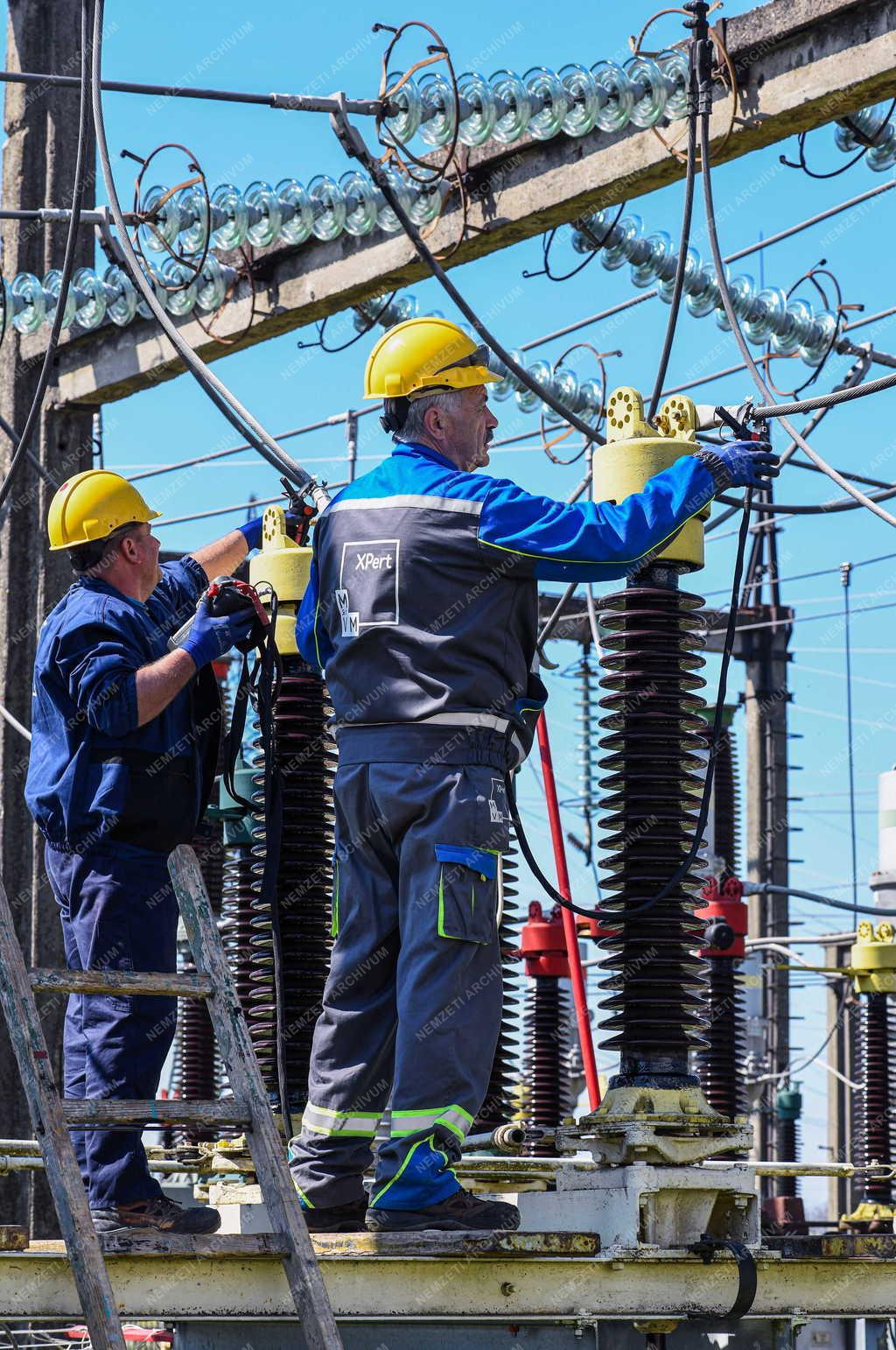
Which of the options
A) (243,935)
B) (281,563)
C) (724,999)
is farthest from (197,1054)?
(281,563)

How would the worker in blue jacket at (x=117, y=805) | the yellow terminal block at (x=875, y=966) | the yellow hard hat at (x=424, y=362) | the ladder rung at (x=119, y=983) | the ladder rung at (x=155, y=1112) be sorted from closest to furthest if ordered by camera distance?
the ladder rung at (x=155, y=1112) < the ladder rung at (x=119, y=983) < the worker in blue jacket at (x=117, y=805) < the yellow hard hat at (x=424, y=362) < the yellow terminal block at (x=875, y=966)

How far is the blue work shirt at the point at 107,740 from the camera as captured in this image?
169 inches

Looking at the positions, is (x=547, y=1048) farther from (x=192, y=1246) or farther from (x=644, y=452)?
(x=192, y=1246)

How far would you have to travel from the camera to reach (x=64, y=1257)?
11.4 feet

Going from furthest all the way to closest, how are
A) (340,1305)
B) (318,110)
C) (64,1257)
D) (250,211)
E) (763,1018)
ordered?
(763,1018) → (250,211) → (318,110) → (340,1305) → (64,1257)

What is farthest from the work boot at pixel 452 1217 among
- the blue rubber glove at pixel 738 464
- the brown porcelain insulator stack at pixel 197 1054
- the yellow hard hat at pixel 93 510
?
the brown porcelain insulator stack at pixel 197 1054

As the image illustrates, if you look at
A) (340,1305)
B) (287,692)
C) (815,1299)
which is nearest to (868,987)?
(287,692)

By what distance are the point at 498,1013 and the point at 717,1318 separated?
0.76m

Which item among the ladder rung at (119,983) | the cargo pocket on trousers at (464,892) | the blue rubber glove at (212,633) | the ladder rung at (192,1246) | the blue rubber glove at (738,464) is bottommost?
the ladder rung at (192,1246)

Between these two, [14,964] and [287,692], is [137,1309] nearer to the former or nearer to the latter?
[14,964]

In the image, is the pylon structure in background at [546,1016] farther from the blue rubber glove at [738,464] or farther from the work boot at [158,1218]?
the blue rubber glove at [738,464]

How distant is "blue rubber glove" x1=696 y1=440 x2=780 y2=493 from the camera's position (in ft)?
13.9

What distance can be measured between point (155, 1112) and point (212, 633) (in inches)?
45.5

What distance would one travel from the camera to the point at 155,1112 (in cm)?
358
